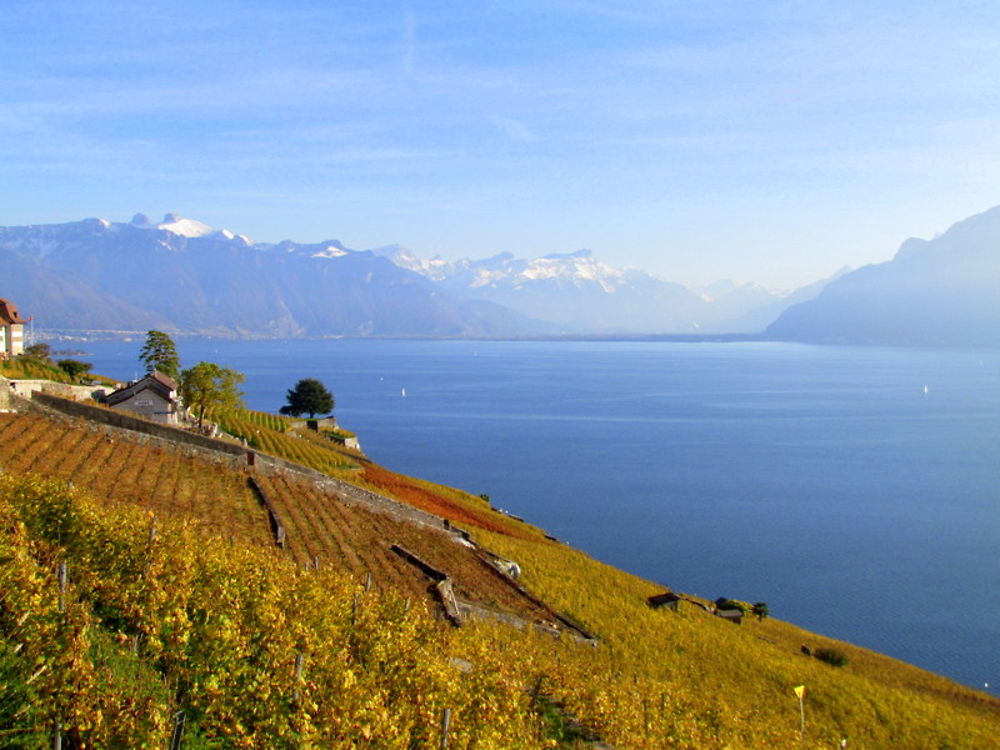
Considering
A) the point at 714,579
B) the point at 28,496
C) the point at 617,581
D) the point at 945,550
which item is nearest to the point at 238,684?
the point at 28,496

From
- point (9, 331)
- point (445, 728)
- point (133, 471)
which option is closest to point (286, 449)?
point (133, 471)

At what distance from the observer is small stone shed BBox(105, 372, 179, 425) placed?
55.2 m

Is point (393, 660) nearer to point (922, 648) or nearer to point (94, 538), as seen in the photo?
point (94, 538)

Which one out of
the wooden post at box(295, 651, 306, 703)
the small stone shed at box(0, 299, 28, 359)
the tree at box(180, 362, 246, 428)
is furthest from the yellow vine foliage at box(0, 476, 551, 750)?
the small stone shed at box(0, 299, 28, 359)

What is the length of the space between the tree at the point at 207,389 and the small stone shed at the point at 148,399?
90.5 inches

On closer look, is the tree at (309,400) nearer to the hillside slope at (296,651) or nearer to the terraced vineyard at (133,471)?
the terraced vineyard at (133,471)

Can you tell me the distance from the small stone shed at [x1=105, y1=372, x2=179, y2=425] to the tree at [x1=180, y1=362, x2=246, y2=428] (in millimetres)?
2298

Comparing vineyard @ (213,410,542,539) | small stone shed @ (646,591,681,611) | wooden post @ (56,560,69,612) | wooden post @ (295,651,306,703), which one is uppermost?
wooden post @ (56,560,69,612)

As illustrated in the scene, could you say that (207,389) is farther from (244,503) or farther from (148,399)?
(244,503)

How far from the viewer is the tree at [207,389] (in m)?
58.8

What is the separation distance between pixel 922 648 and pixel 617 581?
2068cm

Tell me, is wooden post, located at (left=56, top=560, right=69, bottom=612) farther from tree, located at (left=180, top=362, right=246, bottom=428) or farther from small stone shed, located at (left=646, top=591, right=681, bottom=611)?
tree, located at (left=180, top=362, right=246, bottom=428)

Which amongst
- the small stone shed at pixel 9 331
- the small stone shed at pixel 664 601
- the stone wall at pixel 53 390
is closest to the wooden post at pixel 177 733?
the stone wall at pixel 53 390

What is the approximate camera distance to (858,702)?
30.3m
